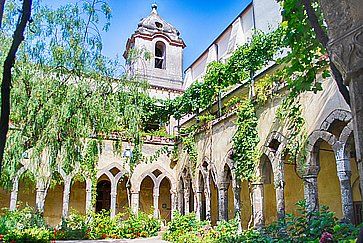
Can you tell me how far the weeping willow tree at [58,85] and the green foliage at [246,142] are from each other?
13.2ft

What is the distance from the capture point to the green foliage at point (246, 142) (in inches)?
412

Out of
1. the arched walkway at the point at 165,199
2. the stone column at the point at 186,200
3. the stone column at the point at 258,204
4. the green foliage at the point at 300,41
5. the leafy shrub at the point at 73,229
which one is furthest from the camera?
the arched walkway at the point at 165,199

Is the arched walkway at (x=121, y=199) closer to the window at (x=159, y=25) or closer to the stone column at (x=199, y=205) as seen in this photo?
the stone column at (x=199, y=205)

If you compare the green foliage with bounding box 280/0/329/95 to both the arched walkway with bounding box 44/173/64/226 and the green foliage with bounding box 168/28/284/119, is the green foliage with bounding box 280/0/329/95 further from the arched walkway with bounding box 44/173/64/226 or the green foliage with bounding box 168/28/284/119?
the arched walkway with bounding box 44/173/64/226

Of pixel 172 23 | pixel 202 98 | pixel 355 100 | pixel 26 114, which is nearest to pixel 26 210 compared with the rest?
pixel 26 114

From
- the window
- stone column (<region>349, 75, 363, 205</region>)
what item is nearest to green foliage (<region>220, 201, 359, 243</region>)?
stone column (<region>349, 75, 363, 205</region>)

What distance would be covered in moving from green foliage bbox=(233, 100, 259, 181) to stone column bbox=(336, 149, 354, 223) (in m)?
3.13

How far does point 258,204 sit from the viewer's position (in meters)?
10.1

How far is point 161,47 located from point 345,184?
18646 millimetres

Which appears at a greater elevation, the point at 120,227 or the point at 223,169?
the point at 223,169

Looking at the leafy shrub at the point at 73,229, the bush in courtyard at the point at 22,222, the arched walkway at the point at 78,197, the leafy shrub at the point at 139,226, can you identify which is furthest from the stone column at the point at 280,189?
the arched walkway at the point at 78,197

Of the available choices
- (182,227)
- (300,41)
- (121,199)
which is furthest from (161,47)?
(300,41)

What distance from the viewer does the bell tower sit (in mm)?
22719

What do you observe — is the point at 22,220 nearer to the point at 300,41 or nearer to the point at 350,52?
the point at 300,41
